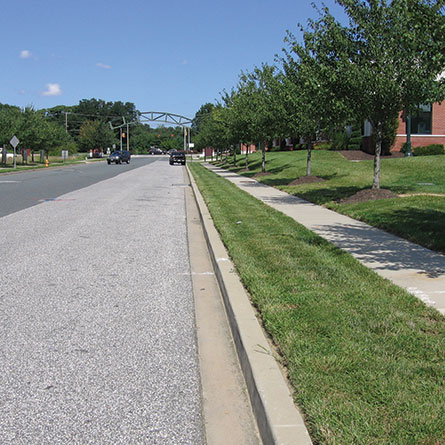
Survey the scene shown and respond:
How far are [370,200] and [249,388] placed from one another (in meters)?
11.5

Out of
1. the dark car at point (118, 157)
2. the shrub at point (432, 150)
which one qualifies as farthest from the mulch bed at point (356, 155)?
the dark car at point (118, 157)

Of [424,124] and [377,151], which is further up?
[424,124]

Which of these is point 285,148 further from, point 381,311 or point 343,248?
point 381,311

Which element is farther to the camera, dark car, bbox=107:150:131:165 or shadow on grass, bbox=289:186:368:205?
dark car, bbox=107:150:131:165

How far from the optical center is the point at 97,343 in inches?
186

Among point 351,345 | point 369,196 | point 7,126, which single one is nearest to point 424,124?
point 369,196

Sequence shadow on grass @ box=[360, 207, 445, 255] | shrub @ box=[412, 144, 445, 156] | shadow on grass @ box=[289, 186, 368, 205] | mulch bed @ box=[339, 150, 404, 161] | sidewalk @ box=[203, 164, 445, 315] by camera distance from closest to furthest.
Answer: sidewalk @ box=[203, 164, 445, 315] → shadow on grass @ box=[360, 207, 445, 255] → shadow on grass @ box=[289, 186, 368, 205] → shrub @ box=[412, 144, 445, 156] → mulch bed @ box=[339, 150, 404, 161]

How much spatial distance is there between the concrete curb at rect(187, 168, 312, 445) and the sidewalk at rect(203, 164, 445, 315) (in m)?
1.83

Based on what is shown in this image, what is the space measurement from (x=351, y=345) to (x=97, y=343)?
2.14 meters

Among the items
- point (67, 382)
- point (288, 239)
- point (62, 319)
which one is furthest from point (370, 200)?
point (67, 382)

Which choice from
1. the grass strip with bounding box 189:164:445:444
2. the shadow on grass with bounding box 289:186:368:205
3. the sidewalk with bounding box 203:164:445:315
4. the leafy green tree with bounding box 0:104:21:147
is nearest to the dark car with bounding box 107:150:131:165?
the leafy green tree with bounding box 0:104:21:147

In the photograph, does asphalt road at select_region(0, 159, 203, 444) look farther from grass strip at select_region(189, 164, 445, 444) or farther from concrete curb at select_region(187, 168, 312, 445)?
grass strip at select_region(189, 164, 445, 444)

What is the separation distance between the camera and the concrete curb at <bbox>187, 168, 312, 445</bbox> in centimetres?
298

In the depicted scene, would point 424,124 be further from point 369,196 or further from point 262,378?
point 262,378
